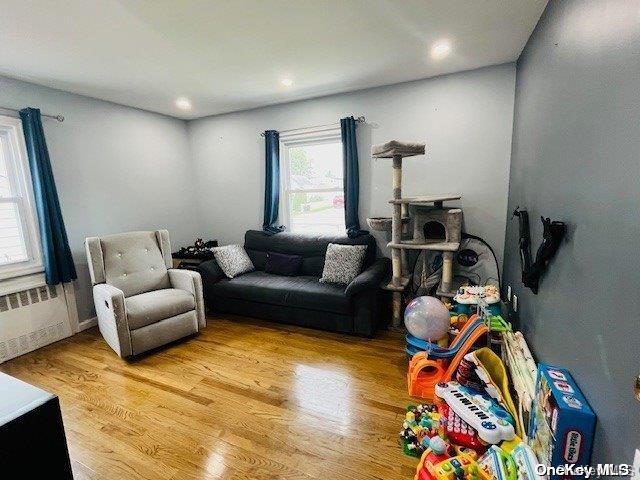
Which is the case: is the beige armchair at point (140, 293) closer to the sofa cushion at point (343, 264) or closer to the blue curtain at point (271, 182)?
the blue curtain at point (271, 182)

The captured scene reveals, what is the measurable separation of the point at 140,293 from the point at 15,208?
1.35m

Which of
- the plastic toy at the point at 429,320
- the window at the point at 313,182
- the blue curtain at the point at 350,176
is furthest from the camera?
the window at the point at 313,182

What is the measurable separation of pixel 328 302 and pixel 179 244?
2.61 m

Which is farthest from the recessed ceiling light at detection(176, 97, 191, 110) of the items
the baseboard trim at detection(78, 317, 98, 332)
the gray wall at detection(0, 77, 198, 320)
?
the baseboard trim at detection(78, 317, 98, 332)

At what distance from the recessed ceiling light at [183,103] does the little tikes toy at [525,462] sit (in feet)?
13.3

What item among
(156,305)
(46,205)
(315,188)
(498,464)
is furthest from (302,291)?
(46,205)

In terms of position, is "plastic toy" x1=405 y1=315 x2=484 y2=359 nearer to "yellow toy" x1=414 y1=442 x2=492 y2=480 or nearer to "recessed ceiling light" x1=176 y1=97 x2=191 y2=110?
"yellow toy" x1=414 y1=442 x2=492 y2=480

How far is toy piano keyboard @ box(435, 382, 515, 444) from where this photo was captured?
4.57 feet

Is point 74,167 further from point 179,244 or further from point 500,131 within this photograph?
point 500,131

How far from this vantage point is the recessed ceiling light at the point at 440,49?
2281mm

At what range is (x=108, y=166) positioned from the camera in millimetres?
3385

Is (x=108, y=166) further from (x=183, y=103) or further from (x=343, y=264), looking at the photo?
(x=343, y=264)

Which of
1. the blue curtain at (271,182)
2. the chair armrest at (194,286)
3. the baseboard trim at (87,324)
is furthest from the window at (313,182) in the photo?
the baseboard trim at (87,324)

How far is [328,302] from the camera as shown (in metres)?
2.83
